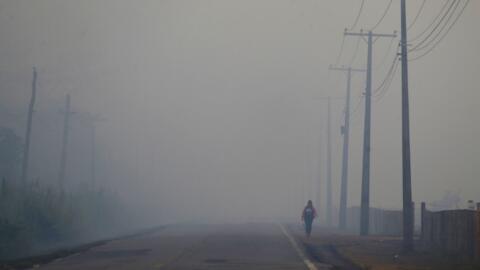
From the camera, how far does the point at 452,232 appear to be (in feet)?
103

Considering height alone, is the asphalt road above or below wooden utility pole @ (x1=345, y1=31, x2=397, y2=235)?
below

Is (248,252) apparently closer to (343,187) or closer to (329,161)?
(343,187)

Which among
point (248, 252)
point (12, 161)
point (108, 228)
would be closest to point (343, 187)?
point (108, 228)

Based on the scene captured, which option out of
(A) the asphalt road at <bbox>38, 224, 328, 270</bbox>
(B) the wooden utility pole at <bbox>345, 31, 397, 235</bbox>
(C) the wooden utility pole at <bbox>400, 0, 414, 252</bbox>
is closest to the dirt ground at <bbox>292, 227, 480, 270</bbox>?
(C) the wooden utility pole at <bbox>400, 0, 414, 252</bbox>

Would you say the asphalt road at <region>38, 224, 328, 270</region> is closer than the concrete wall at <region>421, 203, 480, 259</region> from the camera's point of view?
Yes

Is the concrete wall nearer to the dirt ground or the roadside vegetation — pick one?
the dirt ground

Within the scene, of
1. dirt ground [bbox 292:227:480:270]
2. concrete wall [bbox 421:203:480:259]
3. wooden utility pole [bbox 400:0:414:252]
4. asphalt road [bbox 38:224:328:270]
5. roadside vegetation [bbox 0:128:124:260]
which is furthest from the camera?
roadside vegetation [bbox 0:128:124:260]

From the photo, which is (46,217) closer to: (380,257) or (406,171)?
(406,171)

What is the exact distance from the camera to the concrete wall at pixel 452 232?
→ 91.1ft

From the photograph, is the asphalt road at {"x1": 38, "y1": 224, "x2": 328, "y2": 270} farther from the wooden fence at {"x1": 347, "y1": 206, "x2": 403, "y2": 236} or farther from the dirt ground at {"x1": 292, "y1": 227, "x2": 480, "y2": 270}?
the wooden fence at {"x1": 347, "y1": 206, "x2": 403, "y2": 236}

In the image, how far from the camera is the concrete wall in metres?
27.8

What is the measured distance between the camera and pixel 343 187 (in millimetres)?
65938

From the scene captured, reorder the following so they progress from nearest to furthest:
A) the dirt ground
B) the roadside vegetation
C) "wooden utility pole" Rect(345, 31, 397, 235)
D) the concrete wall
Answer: the dirt ground → the concrete wall → the roadside vegetation → "wooden utility pole" Rect(345, 31, 397, 235)

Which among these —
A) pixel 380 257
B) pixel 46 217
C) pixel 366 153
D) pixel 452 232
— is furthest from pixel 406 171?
pixel 46 217
